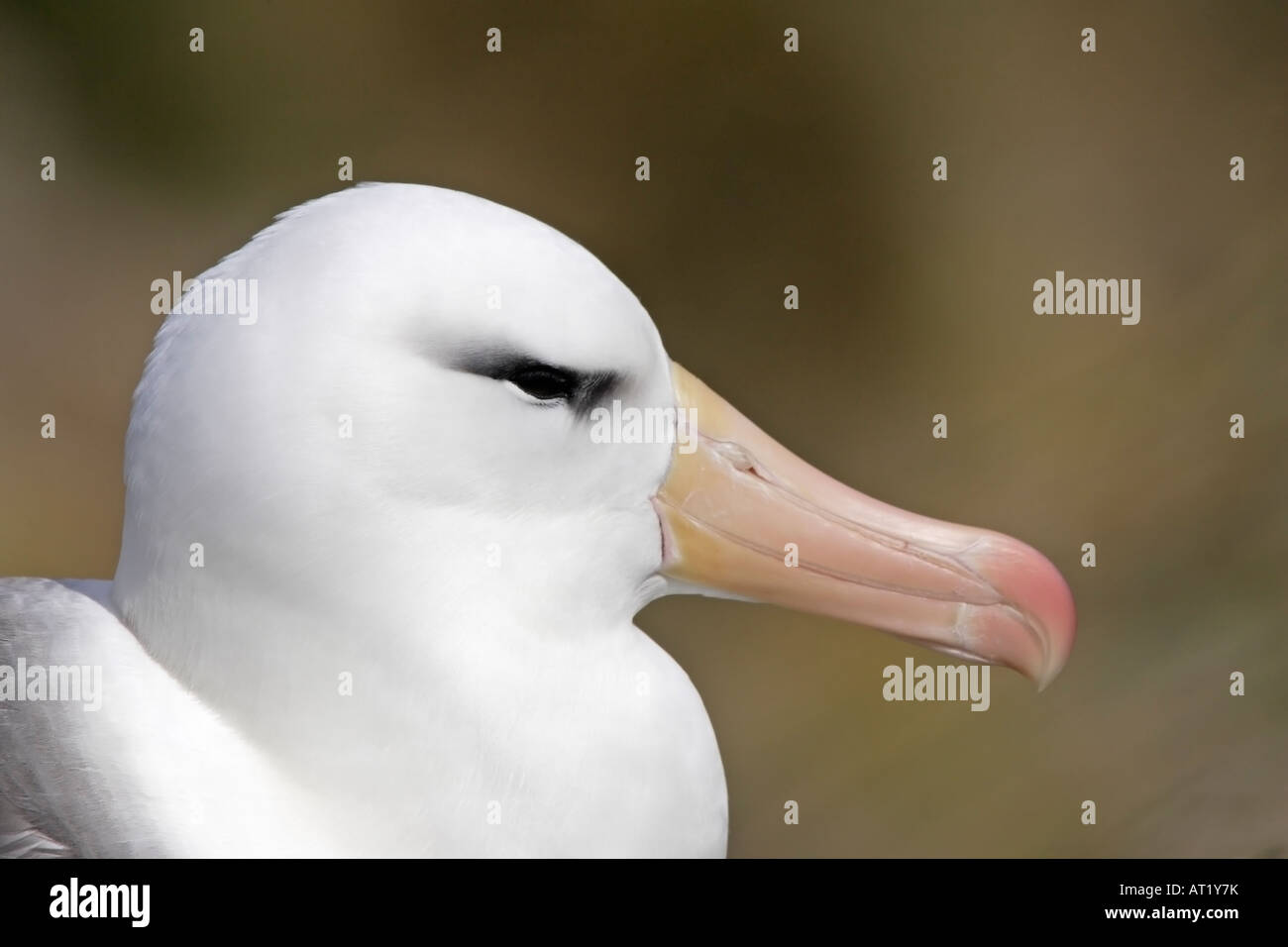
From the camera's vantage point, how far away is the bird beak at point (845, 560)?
1.99 m

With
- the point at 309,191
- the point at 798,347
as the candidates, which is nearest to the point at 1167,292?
the point at 798,347

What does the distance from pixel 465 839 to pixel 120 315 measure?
12.4 ft

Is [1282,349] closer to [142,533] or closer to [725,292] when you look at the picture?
[725,292]

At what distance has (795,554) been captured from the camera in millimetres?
2016

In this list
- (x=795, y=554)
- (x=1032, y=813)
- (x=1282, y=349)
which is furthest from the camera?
(x=1282, y=349)
